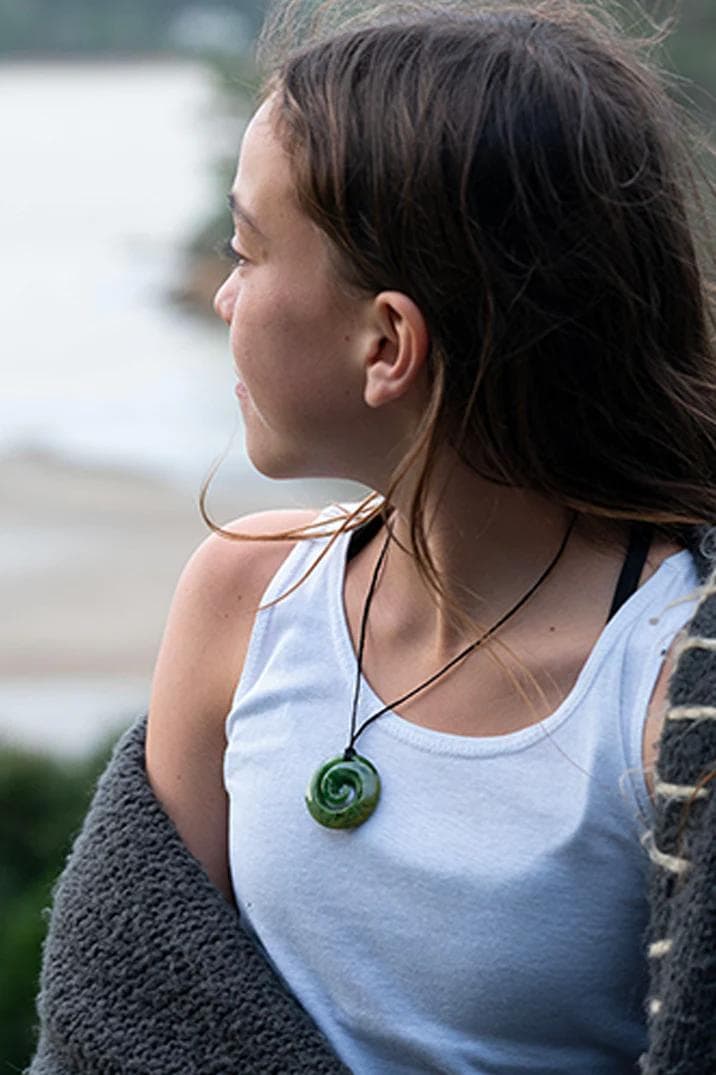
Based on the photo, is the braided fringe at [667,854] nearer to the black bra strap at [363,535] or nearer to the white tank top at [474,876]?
the white tank top at [474,876]

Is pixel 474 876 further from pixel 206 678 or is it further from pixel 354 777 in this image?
pixel 206 678

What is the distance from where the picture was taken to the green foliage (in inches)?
123

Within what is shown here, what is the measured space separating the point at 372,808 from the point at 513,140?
59 centimetres

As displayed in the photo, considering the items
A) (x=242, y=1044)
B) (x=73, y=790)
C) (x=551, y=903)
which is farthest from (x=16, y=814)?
→ (x=551, y=903)

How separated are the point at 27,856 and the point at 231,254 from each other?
6.33ft

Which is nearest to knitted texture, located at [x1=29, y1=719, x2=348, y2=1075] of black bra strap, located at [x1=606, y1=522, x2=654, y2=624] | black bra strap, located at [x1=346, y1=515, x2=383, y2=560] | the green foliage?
black bra strap, located at [x1=346, y1=515, x2=383, y2=560]

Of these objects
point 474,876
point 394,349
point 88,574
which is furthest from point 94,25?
point 474,876

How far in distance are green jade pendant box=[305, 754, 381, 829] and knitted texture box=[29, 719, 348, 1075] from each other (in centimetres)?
16

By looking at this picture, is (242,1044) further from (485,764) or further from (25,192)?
(25,192)

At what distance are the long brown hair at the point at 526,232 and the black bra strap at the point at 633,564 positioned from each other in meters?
0.02

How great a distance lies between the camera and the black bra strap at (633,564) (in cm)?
162

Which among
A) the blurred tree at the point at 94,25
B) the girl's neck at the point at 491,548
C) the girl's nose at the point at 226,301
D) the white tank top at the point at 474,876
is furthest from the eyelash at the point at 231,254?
the blurred tree at the point at 94,25

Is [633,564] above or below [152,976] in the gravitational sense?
above

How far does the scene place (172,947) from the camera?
1719 mm
